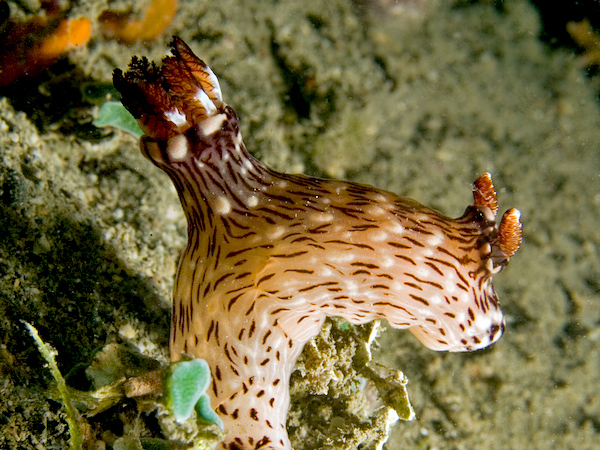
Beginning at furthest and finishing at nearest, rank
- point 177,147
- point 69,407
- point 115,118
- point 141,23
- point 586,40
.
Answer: point 586,40 < point 141,23 < point 115,118 < point 177,147 < point 69,407

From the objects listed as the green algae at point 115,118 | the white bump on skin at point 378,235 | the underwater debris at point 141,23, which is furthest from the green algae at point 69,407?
the underwater debris at point 141,23

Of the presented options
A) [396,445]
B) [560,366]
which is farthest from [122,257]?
[560,366]

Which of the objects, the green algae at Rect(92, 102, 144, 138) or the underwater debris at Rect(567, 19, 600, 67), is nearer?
the green algae at Rect(92, 102, 144, 138)

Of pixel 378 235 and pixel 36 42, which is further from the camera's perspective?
A: pixel 36 42

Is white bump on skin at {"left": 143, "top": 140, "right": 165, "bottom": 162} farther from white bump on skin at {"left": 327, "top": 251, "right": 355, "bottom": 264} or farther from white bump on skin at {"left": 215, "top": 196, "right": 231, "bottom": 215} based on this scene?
white bump on skin at {"left": 327, "top": 251, "right": 355, "bottom": 264}

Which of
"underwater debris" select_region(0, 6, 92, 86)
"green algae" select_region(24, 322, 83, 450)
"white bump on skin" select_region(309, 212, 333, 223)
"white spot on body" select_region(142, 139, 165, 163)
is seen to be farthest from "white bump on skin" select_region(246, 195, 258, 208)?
"underwater debris" select_region(0, 6, 92, 86)

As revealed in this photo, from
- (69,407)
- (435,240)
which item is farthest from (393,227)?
(69,407)

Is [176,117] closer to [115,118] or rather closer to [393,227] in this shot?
[115,118]
